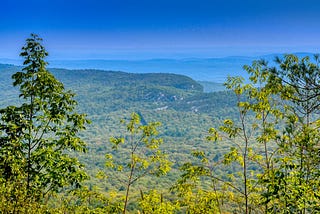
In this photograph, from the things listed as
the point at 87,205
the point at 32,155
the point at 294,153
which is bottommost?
the point at 87,205

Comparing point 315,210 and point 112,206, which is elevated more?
point 315,210

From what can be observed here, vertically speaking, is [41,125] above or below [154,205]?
above

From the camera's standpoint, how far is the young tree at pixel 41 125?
1098cm

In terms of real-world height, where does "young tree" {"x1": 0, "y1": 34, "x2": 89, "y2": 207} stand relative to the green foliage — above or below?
above

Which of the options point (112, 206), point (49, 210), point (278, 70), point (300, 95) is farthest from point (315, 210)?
point (49, 210)

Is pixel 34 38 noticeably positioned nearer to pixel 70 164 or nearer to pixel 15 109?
→ pixel 15 109

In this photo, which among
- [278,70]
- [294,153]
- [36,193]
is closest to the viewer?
[294,153]

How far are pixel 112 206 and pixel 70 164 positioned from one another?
215cm

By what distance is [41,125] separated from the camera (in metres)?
11.3

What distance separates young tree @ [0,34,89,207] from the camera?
36.0ft

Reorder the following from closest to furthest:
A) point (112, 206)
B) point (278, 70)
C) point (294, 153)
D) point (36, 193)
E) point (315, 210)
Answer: point (315, 210) < point (294, 153) < point (36, 193) < point (278, 70) < point (112, 206)

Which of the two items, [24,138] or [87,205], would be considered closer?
[24,138]

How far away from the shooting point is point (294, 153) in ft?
30.6

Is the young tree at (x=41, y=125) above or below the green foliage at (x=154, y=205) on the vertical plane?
above
